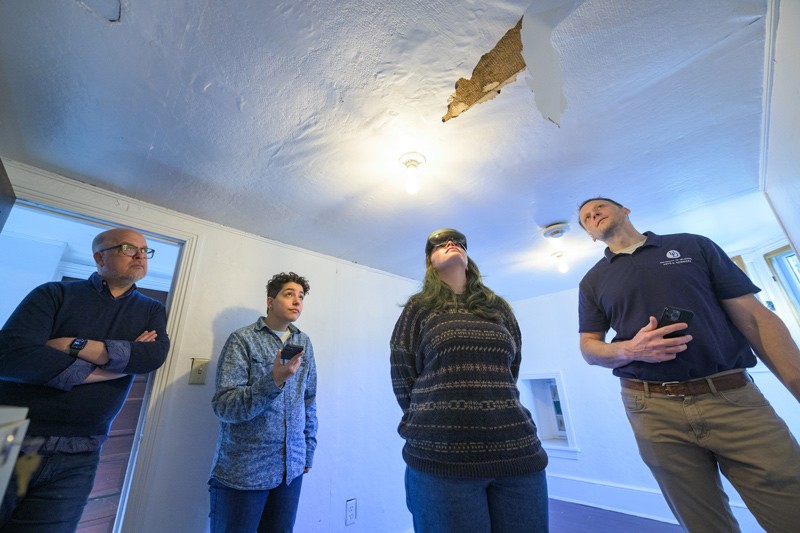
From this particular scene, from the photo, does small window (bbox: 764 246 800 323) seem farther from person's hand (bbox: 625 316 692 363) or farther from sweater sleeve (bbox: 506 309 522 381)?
sweater sleeve (bbox: 506 309 522 381)

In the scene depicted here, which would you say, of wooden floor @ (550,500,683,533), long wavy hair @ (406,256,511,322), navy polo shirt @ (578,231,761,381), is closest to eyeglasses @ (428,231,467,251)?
long wavy hair @ (406,256,511,322)

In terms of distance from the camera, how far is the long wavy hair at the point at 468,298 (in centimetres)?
103

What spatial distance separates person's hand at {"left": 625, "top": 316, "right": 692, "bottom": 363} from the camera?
91 cm

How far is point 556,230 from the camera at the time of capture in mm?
2004

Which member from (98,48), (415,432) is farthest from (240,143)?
(415,432)

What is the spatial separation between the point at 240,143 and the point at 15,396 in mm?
1085

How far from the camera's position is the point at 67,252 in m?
2.23

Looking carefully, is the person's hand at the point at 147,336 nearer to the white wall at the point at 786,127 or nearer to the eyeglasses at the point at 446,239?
the eyeglasses at the point at 446,239

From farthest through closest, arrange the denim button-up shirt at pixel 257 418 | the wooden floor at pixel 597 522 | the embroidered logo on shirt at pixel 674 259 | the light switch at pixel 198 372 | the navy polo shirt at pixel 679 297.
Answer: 1. the wooden floor at pixel 597 522
2. the light switch at pixel 198 372
3. the denim button-up shirt at pixel 257 418
4. the embroidered logo on shirt at pixel 674 259
5. the navy polo shirt at pixel 679 297

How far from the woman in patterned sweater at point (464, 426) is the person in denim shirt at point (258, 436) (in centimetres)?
53

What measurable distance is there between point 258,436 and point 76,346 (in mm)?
696

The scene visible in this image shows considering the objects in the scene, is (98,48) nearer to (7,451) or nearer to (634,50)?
(7,451)

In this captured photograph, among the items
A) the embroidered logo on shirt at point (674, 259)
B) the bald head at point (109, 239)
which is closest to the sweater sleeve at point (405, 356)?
the embroidered logo on shirt at point (674, 259)

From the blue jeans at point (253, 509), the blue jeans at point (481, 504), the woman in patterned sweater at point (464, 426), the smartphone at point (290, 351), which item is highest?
the smartphone at point (290, 351)
